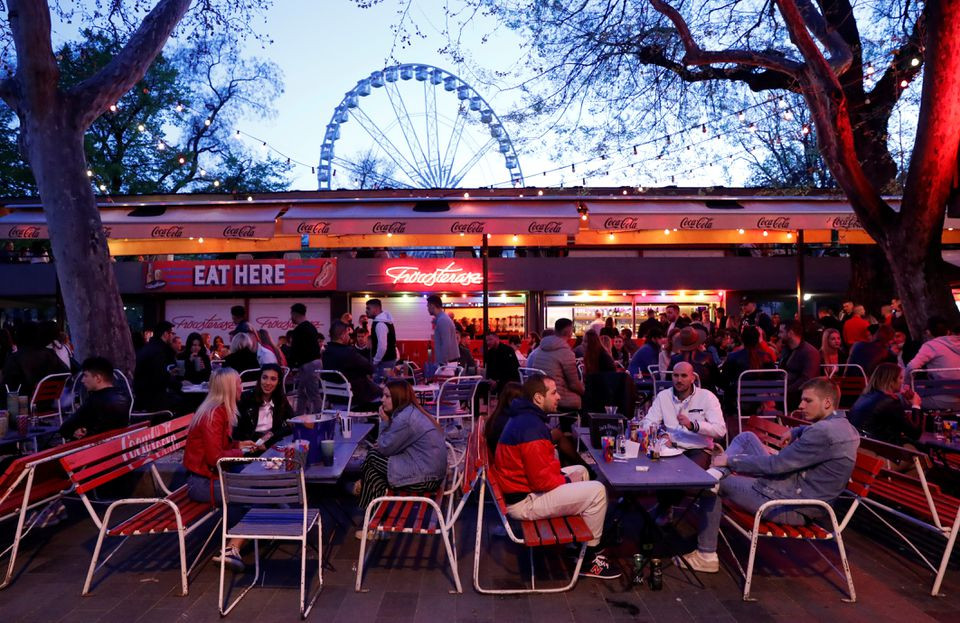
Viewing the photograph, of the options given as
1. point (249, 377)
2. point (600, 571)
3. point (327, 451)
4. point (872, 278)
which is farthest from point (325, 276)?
point (600, 571)

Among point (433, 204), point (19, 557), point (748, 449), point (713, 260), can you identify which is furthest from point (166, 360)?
point (713, 260)

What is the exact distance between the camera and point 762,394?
26.9ft

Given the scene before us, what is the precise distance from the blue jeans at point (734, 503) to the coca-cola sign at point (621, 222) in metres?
6.14

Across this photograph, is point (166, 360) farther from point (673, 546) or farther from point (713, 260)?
point (713, 260)

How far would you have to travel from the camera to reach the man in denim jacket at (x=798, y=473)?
439 centimetres

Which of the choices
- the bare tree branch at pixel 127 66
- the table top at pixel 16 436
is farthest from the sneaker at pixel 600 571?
the bare tree branch at pixel 127 66

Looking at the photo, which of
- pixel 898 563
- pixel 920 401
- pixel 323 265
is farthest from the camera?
pixel 323 265

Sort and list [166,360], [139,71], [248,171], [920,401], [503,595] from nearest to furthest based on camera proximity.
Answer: [503,595]
[920,401]
[166,360]
[139,71]
[248,171]

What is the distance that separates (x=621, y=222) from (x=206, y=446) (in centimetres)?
731

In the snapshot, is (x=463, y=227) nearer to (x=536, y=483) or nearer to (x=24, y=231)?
(x=536, y=483)

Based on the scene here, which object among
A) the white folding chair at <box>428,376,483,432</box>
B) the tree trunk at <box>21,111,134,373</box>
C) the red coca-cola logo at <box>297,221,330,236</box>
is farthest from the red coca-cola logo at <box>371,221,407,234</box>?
the tree trunk at <box>21,111,134,373</box>

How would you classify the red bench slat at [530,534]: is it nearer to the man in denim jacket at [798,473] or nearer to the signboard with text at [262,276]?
the man in denim jacket at [798,473]

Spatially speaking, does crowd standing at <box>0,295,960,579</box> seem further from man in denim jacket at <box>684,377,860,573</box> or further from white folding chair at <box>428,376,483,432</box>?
white folding chair at <box>428,376,483,432</box>

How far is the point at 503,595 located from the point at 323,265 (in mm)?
13243
